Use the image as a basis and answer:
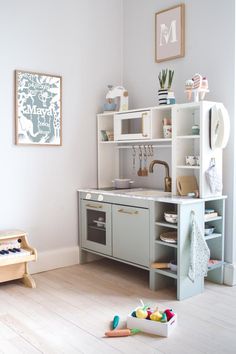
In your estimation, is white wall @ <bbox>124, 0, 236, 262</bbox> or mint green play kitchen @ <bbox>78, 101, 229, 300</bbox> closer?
mint green play kitchen @ <bbox>78, 101, 229, 300</bbox>

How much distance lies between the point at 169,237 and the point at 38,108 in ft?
5.42

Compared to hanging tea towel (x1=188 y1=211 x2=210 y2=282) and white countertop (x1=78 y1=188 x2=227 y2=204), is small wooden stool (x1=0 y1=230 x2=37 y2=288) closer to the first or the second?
white countertop (x1=78 y1=188 x2=227 y2=204)

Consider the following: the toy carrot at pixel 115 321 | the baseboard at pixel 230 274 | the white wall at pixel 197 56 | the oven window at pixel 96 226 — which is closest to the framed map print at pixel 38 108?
the oven window at pixel 96 226

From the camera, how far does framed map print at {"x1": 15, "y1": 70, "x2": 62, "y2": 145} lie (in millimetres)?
3492

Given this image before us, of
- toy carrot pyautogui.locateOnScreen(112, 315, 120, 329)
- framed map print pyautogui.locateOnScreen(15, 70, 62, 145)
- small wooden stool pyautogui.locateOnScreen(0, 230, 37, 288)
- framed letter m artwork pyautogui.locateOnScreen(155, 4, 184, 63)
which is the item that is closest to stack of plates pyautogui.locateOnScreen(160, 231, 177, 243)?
toy carrot pyautogui.locateOnScreen(112, 315, 120, 329)

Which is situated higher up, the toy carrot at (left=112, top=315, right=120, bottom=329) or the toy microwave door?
the toy microwave door

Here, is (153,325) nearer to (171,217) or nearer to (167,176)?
(171,217)

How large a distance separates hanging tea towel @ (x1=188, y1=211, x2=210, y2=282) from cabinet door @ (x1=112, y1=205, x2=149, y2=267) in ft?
1.34

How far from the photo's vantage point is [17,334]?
2.38 meters

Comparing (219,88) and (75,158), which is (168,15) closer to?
(219,88)

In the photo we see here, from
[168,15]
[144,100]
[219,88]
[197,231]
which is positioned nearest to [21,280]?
[197,231]

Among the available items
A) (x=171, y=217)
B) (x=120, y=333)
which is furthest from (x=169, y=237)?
(x=120, y=333)

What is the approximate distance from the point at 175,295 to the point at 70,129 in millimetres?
1835

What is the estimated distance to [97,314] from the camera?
267 centimetres
